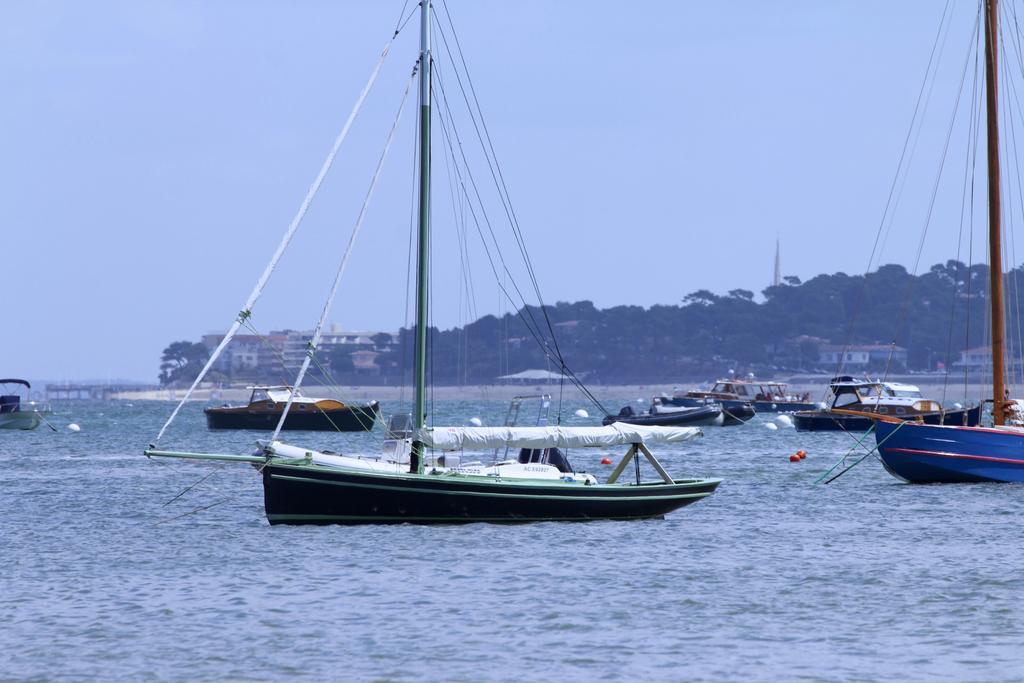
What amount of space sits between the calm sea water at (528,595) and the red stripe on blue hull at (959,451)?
0.99 metres

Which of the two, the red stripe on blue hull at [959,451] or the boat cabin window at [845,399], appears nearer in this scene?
the red stripe on blue hull at [959,451]

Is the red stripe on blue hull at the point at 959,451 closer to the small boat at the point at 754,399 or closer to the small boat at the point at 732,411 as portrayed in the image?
the small boat at the point at 732,411

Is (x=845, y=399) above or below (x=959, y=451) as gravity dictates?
above

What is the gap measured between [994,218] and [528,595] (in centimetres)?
2792

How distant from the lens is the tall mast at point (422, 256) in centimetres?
3334

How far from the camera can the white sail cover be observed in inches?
1316

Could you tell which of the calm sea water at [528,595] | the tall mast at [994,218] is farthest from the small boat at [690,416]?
the calm sea water at [528,595]

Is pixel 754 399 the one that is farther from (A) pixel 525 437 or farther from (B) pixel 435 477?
(B) pixel 435 477

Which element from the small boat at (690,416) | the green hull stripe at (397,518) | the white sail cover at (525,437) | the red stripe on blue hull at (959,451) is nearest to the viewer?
the green hull stripe at (397,518)

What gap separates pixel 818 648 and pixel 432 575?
8.48m

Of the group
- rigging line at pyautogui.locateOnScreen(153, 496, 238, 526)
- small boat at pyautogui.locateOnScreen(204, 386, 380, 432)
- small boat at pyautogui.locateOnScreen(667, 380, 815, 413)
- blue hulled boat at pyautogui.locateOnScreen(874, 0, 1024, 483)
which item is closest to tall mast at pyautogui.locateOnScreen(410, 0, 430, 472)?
rigging line at pyautogui.locateOnScreen(153, 496, 238, 526)

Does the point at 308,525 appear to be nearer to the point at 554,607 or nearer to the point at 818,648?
the point at 554,607

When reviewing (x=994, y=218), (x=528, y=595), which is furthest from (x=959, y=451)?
→ (x=528, y=595)

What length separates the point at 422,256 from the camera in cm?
3459
